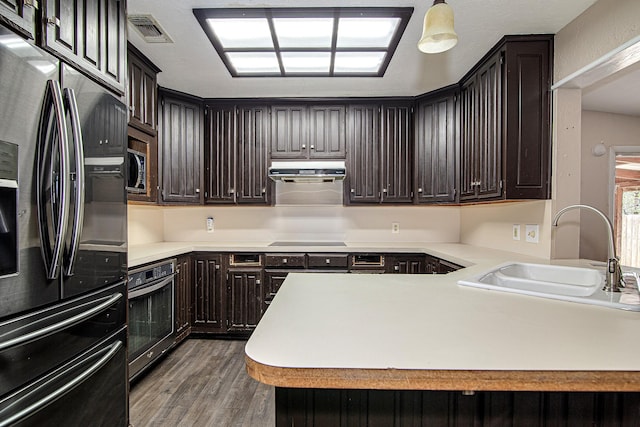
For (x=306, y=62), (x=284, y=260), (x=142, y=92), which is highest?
(x=306, y=62)

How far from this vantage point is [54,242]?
1.12 m

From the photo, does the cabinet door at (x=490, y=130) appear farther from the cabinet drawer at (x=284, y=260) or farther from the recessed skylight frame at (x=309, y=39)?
the cabinet drawer at (x=284, y=260)

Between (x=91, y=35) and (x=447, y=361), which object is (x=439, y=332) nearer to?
(x=447, y=361)

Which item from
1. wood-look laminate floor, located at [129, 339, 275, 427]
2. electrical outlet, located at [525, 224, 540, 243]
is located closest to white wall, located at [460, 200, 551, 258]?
electrical outlet, located at [525, 224, 540, 243]

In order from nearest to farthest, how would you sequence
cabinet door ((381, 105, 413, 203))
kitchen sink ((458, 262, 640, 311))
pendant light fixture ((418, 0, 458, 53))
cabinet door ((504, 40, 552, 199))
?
kitchen sink ((458, 262, 640, 311)), pendant light fixture ((418, 0, 458, 53)), cabinet door ((504, 40, 552, 199)), cabinet door ((381, 105, 413, 203))

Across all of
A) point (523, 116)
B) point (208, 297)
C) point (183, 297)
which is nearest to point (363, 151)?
point (523, 116)

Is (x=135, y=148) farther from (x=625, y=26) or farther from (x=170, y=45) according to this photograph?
(x=625, y=26)

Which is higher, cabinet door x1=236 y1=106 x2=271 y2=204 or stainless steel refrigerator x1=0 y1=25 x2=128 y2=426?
cabinet door x1=236 y1=106 x2=271 y2=204

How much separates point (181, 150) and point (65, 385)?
2397 mm

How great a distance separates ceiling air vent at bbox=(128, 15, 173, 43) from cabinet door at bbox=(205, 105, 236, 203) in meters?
1.12

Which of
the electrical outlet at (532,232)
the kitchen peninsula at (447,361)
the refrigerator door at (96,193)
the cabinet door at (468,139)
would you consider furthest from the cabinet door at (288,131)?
the kitchen peninsula at (447,361)

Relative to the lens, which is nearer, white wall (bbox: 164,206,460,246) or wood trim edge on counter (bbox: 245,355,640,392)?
wood trim edge on counter (bbox: 245,355,640,392)

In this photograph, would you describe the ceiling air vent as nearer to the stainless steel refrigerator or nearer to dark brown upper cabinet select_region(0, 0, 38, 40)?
the stainless steel refrigerator

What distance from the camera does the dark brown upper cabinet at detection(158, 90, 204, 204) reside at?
3.00m
